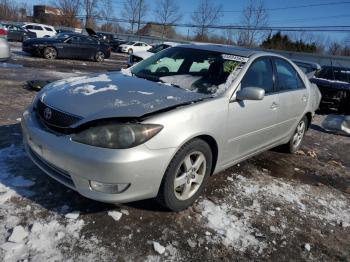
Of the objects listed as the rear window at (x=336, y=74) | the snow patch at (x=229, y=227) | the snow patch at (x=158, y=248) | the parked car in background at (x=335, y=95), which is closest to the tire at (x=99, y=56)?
the rear window at (x=336, y=74)

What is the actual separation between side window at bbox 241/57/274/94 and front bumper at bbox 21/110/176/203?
59.9 inches

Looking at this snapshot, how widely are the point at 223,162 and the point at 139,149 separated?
1277mm

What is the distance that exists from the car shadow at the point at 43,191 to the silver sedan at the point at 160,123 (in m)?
0.35

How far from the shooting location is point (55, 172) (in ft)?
10.5

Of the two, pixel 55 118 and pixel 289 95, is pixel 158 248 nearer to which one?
pixel 55 118

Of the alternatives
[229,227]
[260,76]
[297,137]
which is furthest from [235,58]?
[297,137]

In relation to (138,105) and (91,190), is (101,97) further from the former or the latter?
(91,190)

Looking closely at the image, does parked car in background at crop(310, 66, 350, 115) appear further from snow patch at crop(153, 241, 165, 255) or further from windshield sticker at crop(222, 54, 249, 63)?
snow patch at crop(153, 241, 165, 255)

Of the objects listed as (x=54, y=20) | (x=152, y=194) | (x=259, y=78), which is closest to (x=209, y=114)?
(x=152, y=194)

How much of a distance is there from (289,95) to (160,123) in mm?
2536

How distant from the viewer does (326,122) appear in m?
8.36

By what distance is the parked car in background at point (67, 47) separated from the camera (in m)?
17.5

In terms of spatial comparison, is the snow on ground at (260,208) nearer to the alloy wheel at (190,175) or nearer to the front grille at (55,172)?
the alloy wheel at (190,175)

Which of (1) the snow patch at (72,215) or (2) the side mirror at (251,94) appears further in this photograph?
(2) the side mirror at (251,94)
